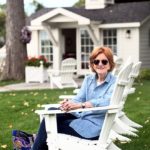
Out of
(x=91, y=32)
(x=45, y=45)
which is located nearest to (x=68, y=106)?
(x=91, y=32)

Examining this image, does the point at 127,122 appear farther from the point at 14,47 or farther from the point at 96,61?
the point at 14,47

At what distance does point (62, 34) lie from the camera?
2656 centimetres

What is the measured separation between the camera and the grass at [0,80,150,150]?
812cm

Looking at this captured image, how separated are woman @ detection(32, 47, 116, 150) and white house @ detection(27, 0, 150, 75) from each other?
58.0ft

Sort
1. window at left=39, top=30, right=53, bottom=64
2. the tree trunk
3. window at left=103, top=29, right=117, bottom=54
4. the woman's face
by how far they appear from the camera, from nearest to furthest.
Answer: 1. the woman's face
2. the tree trunk
3. window at left=103, top=29, right=117, bottom=54
4. window at left=39, top=30, right=53, bottom=64

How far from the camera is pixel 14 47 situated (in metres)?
23.3

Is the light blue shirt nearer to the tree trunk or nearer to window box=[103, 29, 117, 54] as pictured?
the tree trunk

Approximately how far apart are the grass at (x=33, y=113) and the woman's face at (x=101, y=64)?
1.62 meters

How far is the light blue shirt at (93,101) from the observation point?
608 centimetres

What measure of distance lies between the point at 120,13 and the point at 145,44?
1.95 meters

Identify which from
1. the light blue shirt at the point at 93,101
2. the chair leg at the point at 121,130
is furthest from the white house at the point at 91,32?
the light blue shirt at the point at 93,101

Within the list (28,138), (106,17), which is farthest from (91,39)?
(28,138)

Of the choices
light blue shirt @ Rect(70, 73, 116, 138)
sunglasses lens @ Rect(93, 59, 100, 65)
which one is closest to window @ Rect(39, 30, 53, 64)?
light blue shirt @ Rect(70, 73, 116, 138)

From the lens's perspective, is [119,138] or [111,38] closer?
[119,138]
